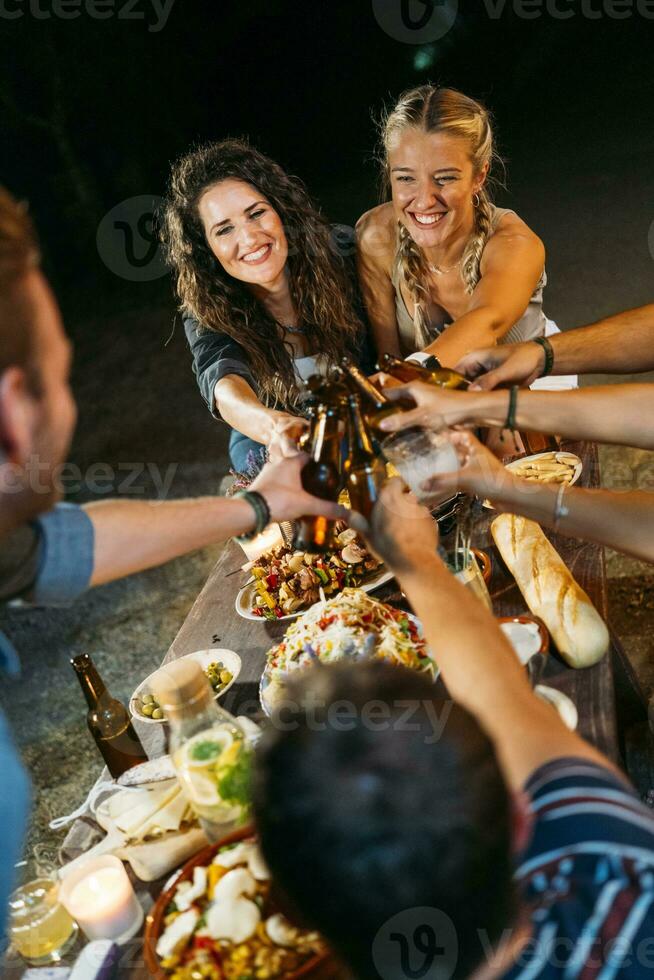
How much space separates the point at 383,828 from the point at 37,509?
0.80 meters

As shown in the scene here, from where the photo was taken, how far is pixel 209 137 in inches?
524

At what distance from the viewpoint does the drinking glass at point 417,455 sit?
6.34 feet

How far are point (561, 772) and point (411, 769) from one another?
0.33 metres

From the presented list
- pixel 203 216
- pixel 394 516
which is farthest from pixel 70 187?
pixel 394 516

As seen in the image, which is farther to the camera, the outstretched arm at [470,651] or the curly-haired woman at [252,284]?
the curly-haired woman at [252,284]

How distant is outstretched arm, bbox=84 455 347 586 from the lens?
1.83 meters

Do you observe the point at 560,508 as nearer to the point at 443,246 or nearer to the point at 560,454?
the point at 560,454

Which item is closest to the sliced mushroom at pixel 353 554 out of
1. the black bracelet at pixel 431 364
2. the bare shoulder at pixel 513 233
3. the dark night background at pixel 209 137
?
the black bracelet at pixel 431 364

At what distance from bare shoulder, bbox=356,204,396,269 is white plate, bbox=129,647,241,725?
217 centimetres

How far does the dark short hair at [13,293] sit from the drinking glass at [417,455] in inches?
37.7

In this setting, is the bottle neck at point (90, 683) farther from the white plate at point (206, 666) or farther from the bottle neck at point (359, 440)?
the bottle neck at point (359, 440)

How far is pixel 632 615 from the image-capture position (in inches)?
147

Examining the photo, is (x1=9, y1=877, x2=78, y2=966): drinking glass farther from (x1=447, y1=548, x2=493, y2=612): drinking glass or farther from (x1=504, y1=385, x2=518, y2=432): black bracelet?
(x1=504, y1=385, x2=518, y2=432): black bracelet

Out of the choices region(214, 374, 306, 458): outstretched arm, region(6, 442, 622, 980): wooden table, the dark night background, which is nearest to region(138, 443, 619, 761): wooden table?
region(6, 442, 622, 980): wooden table
